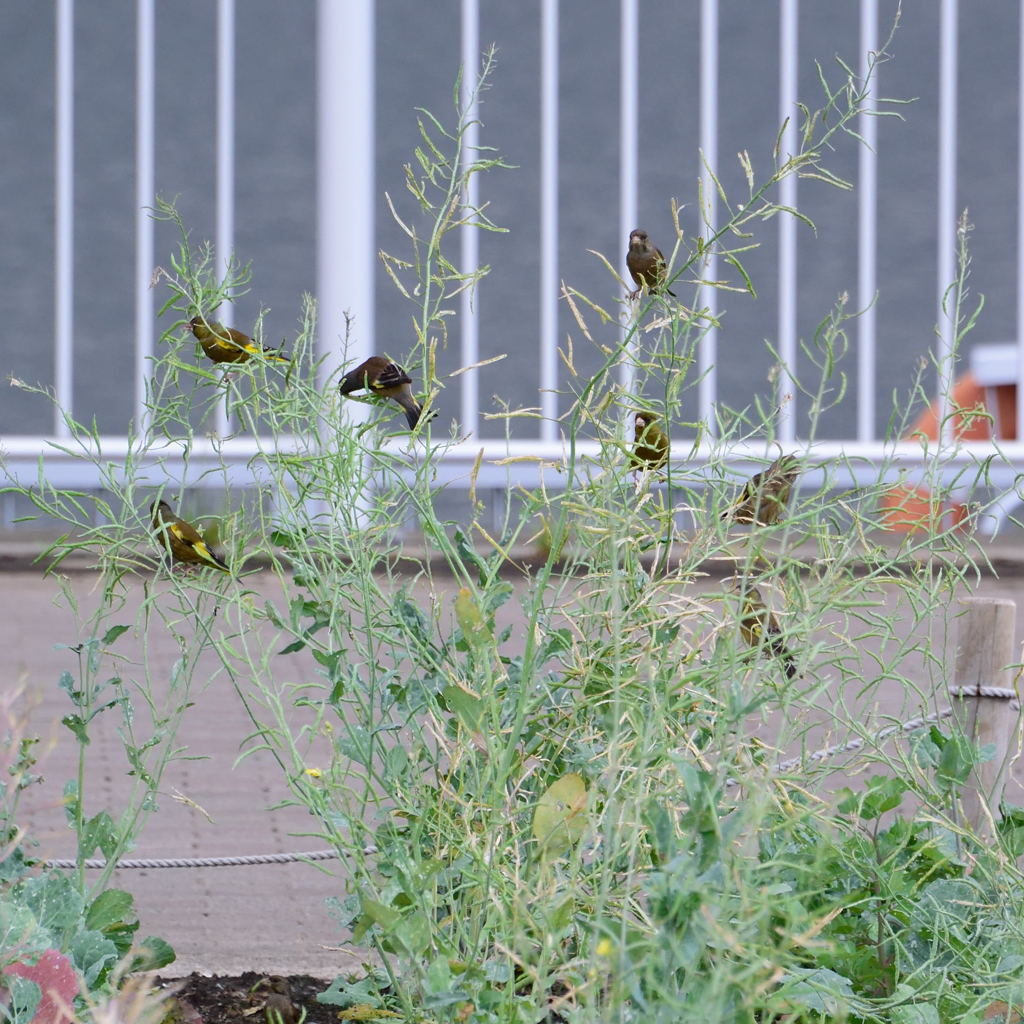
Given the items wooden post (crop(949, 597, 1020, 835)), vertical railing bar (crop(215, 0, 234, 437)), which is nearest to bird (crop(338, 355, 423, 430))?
wooden post (crop(949, 597, 1020, 835))

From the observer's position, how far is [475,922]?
159 centimetres

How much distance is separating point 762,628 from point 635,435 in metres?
0.35

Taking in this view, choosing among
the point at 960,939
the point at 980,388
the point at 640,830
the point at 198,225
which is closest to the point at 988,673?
the point at 960,939

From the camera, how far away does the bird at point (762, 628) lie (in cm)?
153

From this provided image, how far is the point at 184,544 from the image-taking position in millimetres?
1792

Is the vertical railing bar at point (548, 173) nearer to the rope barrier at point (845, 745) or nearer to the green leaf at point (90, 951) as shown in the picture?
the rope barrier at point (845, 745)

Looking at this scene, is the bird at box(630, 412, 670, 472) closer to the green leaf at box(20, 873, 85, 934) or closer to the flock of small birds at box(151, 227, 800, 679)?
the flock of small birds at box(151, 227, 800, 679)

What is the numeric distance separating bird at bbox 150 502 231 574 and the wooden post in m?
1.15

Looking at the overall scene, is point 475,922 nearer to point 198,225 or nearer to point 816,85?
point 198,225

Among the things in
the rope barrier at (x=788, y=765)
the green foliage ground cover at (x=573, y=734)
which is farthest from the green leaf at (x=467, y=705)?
the rope barrier at (x=788, y=765)

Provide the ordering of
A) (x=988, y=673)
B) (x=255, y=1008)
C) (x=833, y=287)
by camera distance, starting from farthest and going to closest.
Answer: (x=833, y=287) → (x=988, y=673) → (x=255, y=1008)

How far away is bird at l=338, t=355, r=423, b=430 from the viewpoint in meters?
1.79

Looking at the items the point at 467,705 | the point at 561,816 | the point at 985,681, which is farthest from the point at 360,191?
the point at 561,816

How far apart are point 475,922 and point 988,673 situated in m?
1.08
